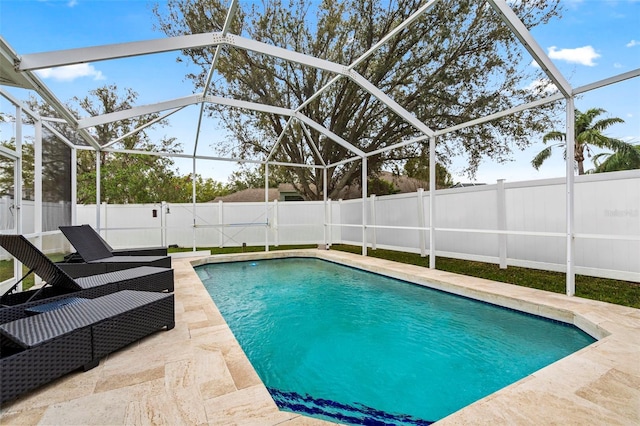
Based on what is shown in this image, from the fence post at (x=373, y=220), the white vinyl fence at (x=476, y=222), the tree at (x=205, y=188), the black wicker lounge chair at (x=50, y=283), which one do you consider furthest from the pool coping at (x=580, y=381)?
the tree at (x=205, y=188)

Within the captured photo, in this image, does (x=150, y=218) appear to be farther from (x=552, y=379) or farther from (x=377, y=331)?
(x=552, y=379)

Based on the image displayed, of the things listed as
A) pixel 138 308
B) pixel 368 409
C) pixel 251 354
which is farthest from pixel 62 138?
pixel 368 409

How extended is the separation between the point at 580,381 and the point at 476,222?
A: 5.80 m

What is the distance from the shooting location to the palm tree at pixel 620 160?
17141 mm

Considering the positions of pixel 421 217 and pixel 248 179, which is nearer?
pixel 421 217

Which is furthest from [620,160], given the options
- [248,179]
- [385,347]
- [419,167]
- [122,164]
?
[122,164]

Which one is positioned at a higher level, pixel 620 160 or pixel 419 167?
pixel 620 160

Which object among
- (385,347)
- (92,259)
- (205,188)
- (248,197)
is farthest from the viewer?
(205,188)

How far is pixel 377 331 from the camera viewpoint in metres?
4.05

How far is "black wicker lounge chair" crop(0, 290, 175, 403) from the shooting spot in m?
2.10

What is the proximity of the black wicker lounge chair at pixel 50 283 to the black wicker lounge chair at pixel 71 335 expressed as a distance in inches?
14.3

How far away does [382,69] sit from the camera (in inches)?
390

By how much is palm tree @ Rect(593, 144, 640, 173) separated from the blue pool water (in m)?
19.6

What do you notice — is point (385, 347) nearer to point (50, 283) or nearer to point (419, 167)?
point (50, 283)
